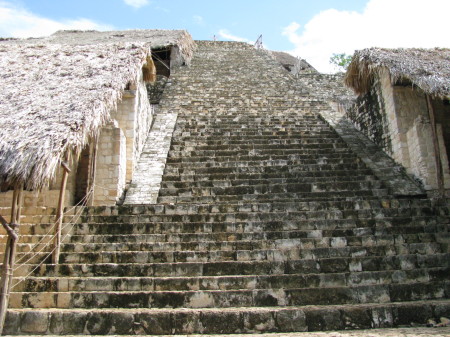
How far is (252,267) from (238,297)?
485 mm

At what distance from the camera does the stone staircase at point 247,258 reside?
3.54m

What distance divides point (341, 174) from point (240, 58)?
1008cm

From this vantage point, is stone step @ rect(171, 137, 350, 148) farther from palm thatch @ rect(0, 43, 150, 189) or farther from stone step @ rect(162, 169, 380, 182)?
palm thatch @ rect(0, 43, 150, 189)

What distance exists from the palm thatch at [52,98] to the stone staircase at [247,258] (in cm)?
119

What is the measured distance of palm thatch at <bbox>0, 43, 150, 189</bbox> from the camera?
13.2ft

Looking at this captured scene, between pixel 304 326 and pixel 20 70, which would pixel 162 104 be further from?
pixel 304 326

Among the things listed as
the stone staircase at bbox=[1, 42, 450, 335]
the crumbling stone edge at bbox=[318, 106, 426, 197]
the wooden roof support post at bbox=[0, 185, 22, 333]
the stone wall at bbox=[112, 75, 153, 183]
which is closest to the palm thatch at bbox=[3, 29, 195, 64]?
the stone wall at bbox=[112, 75, 153, 183]

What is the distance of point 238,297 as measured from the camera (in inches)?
151

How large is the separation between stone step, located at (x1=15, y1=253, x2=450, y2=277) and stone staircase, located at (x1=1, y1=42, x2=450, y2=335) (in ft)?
0.04

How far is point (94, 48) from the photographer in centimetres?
757

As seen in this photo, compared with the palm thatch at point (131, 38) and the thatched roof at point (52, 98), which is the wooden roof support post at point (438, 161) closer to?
the thatched roof at point (52, 98)

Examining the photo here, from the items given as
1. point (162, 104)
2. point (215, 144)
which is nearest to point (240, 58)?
point (162, 104)

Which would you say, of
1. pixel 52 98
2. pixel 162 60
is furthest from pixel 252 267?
pixel 162 60

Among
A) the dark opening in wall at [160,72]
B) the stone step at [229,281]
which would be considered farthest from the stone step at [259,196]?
the dark opening in wall at [160,72]
